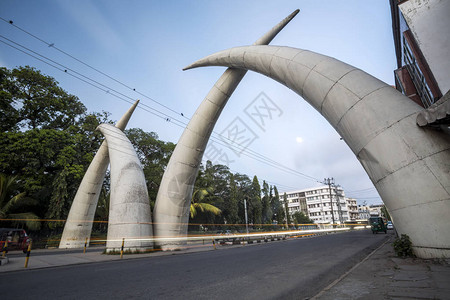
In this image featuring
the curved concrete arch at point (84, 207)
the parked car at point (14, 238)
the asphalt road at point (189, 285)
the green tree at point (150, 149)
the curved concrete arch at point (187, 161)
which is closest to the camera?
the asphalt road at point (189, 285)

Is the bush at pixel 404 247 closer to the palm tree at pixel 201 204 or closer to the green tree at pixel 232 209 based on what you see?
the palm tree at pixel 201 204

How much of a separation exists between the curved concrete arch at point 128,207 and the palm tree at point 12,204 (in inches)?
387

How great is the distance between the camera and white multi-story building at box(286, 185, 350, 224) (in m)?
90.1

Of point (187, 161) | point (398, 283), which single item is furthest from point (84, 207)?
point (398, 283)

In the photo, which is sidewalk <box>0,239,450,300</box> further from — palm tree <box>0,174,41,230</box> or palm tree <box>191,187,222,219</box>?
palm tree <box>191,187,222,219</box>

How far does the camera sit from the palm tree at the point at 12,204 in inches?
725

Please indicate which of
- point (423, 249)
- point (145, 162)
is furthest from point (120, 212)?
point (145, 162)

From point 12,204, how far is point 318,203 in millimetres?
94023

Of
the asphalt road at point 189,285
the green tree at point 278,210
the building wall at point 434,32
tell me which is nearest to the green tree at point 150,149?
the asphalt road at point 189,285

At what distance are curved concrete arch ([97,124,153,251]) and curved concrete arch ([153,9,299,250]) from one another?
1.22 m

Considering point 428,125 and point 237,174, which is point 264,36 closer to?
point 428,125

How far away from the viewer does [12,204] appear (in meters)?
19.5

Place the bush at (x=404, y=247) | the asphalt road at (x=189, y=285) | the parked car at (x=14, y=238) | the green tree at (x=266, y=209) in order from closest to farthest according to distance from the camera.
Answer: the asphalt road at (x=189, y=285) → the bush at (x=404, y=247) → the parked car at (x=14, y=238) → the green tree at (x=266, y=209)

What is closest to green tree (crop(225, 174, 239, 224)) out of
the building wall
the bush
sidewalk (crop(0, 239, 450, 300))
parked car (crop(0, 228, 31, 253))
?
parked car (crop(0, 228, 31, 253))
